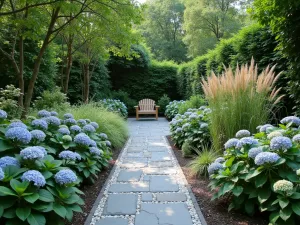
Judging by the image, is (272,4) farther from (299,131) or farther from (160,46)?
(160,46)

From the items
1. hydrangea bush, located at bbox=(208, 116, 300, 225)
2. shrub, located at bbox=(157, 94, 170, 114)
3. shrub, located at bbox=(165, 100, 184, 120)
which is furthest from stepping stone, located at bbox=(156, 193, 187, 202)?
shrub, located at bbox=(157, 94, 170, 114)

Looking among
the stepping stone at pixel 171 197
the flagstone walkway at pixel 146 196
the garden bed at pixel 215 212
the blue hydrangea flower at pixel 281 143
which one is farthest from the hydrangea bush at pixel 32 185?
the blue hydrangea flower at pixel 281 143

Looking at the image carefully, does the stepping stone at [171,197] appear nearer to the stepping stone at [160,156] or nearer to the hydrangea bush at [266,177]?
the hydrangea bush at [266,177]

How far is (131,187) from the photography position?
10.2ft

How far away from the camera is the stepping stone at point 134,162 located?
13.4 feet

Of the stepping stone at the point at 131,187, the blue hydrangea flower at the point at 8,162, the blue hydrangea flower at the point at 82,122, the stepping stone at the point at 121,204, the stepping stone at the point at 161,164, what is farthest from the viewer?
the stepping stone at the point at 161,164

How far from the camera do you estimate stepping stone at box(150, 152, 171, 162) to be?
14.6ft

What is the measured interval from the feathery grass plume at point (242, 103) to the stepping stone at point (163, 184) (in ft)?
2.83

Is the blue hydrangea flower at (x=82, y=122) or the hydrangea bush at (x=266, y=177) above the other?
the blue hydrangea flower at (x=82, y=122)

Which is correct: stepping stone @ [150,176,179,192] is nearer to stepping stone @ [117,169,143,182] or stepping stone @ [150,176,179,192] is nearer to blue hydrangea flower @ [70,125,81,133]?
stepping stone @ [117,169,143,182]

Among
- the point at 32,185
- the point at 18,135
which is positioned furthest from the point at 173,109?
the point at 32,185

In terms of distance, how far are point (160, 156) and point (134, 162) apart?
563 millimetres

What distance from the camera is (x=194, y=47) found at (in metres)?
21.5

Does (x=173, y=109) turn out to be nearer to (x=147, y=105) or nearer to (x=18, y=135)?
(x=147, y=105)
